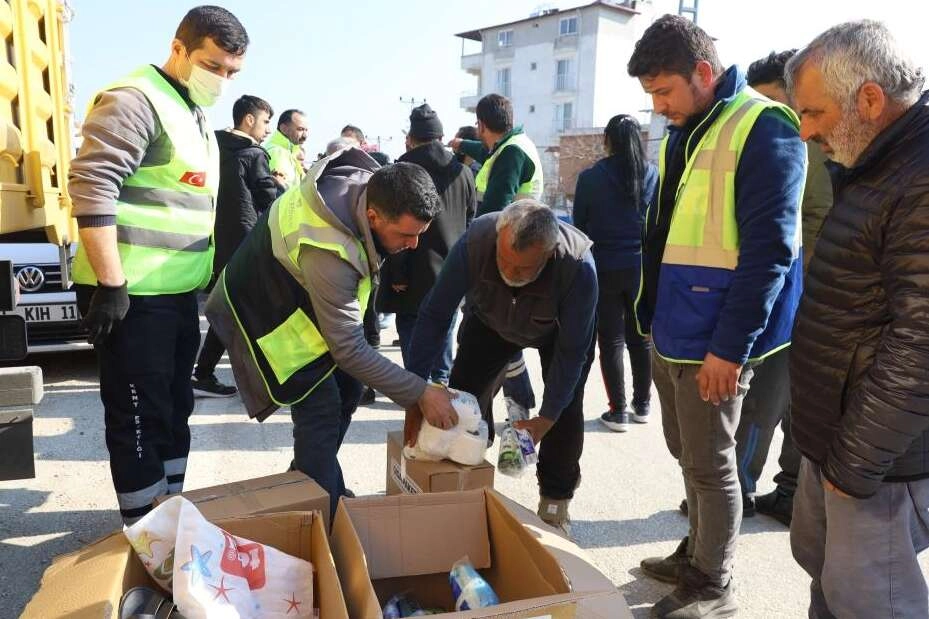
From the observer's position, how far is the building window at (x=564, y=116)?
4684 cm

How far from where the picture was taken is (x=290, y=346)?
7.67 ft

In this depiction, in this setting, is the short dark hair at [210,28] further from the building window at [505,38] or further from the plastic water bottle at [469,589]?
the building window at [505,38]

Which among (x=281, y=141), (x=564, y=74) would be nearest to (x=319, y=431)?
(x=281, y=141)

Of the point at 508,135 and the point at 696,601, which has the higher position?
the point at 508,135

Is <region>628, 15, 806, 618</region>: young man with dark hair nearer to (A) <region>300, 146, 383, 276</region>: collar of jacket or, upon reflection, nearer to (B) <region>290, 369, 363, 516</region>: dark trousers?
(A) <region>300, 146, 383, 276</region>: collar of jacket

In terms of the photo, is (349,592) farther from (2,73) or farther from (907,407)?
(2,73)

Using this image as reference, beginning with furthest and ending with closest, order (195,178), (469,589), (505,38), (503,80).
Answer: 1. (503,80)
2. (505,38)
3. (195,178)
4. (469,589)

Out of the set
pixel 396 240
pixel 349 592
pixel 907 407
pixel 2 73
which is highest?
pixel 2 73

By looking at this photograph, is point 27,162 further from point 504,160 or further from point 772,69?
point 772,69

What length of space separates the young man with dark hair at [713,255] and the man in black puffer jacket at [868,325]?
0.34 meters

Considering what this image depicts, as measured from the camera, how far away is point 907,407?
1339 millimetres

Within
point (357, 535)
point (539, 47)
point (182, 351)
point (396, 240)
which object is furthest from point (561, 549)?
point (539, 47)

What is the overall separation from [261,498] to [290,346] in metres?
0.61

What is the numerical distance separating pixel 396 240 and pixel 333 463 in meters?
0.93
